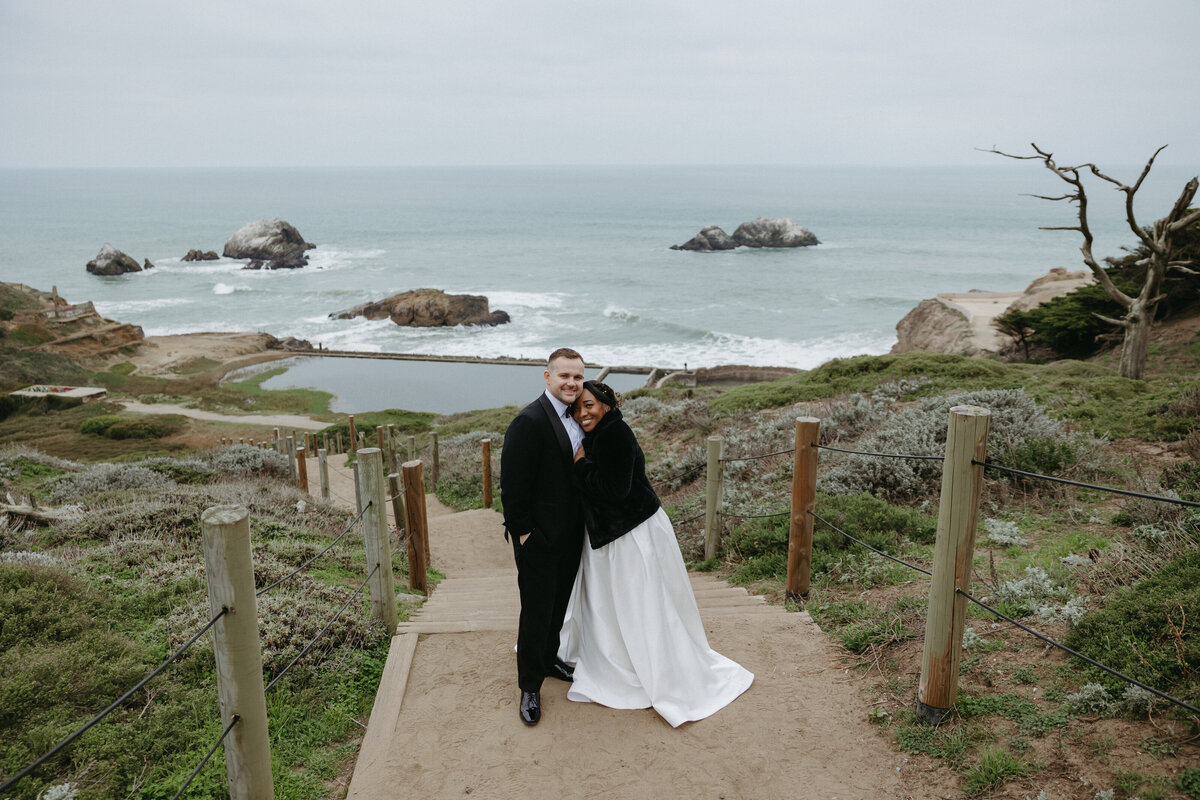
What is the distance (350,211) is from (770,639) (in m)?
180

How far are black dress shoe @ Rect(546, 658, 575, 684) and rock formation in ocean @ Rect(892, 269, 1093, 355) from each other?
87.9 feet

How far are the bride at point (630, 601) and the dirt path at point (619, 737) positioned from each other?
13 cm

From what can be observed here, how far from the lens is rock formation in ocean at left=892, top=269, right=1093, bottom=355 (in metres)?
29.3

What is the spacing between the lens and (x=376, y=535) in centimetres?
516

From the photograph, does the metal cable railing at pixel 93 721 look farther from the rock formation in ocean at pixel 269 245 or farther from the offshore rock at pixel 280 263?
the rock formation in ocean at pixel 269 245

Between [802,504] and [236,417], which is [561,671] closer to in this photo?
[802,504]

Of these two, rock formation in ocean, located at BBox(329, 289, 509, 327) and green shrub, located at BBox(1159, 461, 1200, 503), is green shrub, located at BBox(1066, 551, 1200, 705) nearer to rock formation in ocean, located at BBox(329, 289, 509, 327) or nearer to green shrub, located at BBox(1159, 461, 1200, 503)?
green shrub, located at BBox(1159, 461, 1200, 503)

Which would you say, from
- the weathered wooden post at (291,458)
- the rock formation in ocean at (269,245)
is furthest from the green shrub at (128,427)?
the rock formation in ocean at (269,245)

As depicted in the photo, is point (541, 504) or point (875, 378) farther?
point (875, 378)

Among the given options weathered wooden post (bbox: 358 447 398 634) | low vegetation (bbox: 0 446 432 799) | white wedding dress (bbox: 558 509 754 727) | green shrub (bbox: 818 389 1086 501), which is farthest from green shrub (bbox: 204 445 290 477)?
white wedding dress (bbox: 558 509 754 727)

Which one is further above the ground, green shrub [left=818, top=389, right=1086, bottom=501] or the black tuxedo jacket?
the black tuxedo jacket

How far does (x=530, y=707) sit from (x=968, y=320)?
3326 centimetres

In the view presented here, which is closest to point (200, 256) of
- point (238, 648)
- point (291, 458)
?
point (291, 458)

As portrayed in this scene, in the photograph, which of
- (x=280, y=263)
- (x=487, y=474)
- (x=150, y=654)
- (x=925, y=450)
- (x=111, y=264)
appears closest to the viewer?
(x=150, y=654)
